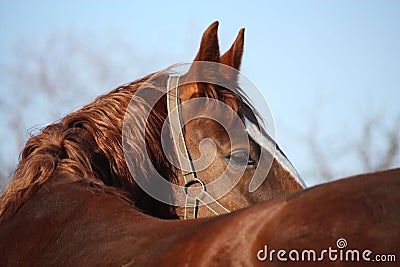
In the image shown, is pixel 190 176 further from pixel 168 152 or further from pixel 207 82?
pixel 207 82

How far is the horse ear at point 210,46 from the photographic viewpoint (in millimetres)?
3051

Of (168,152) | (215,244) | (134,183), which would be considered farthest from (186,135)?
(215,244)

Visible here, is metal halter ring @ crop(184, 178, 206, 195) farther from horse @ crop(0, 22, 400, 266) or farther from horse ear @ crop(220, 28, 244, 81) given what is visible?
horse ear @ crop(220, 28, 244, 81)

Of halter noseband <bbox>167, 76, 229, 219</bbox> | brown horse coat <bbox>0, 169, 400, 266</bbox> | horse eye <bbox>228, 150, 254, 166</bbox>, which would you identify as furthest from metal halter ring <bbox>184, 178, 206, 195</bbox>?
brown horse coat <bbox>0, 169, 400, 266</bbox>

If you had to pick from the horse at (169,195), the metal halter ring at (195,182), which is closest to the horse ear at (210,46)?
the horse at (169,195)

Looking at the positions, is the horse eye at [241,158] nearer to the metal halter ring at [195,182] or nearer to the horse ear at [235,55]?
the metal halter ring at [195,182]

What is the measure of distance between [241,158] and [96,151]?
0.65m

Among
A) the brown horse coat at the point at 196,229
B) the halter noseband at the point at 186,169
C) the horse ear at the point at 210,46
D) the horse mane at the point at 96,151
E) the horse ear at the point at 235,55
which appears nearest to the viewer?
the brown horse coat at the point at 196,229

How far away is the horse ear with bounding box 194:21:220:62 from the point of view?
10.0ft

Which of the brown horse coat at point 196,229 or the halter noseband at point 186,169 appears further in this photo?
the halter noseband at point 186,169

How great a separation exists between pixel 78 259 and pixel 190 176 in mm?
907

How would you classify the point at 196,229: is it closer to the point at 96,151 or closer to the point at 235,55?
the point at 96,151

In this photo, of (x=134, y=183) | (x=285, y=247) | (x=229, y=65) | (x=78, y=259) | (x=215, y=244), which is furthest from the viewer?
(x=229, y=65)

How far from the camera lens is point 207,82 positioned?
3.12 m
